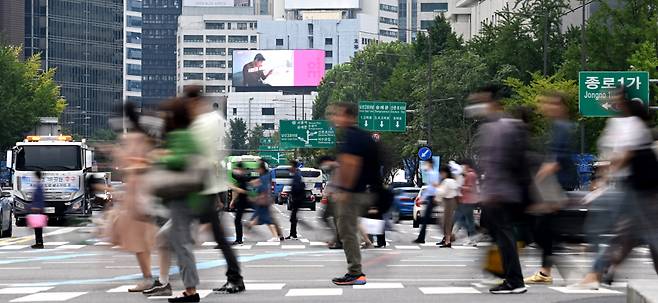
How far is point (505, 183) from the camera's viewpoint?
1434 cm

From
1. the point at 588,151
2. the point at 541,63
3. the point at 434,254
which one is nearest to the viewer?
the point at 434,254

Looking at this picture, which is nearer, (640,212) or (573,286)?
(640,212)

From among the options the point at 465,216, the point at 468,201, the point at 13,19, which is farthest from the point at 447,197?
the point at 13,19

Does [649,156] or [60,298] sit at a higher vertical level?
[649,156]

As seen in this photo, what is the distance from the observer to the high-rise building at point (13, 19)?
177 metres

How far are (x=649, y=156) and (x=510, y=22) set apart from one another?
66298 mm

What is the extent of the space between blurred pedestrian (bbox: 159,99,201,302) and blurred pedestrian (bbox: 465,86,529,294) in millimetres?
2649

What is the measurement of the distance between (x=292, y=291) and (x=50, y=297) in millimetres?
2344

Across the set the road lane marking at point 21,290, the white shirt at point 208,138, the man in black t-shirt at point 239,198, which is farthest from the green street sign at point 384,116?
the white shirt at point 208,138

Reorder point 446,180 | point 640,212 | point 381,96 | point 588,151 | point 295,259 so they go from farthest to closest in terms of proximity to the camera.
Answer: point 381,96 → point 588,151 → point 446,180 → point 295,259 → point 640,212

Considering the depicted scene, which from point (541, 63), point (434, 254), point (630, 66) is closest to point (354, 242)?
point (434, 254)

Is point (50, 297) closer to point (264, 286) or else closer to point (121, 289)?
point (121, 289)

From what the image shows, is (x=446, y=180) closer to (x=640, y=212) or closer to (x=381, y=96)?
(x=640, y=212)

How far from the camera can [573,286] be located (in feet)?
50.9
